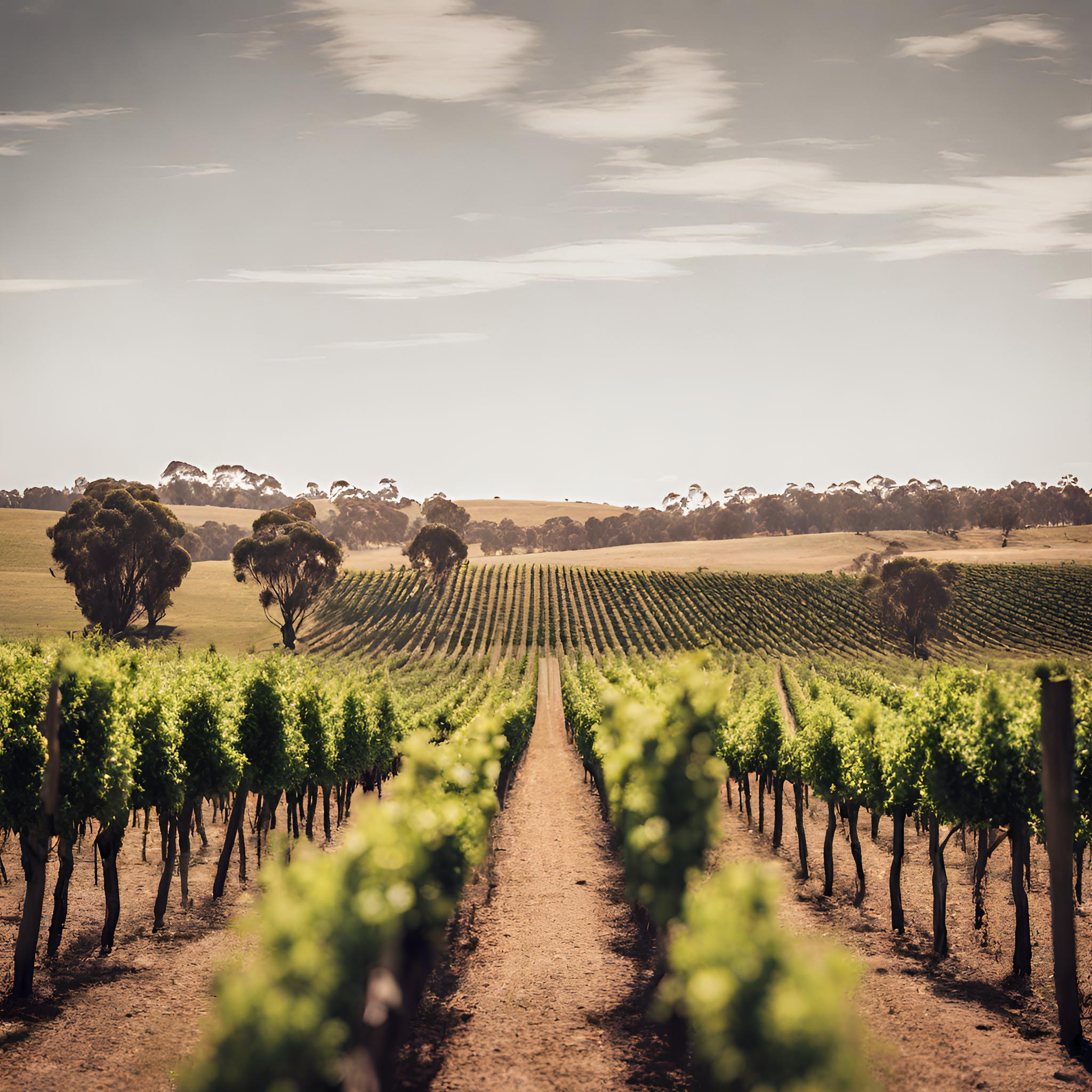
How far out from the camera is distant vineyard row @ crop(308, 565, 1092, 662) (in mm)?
87500

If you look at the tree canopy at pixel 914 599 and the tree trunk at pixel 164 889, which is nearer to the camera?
the tree trunk at pixel 164 889

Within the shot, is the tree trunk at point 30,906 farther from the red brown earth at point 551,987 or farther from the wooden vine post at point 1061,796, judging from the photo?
the wooden vine post at point 1061,796

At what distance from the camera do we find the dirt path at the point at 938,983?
40.1ft

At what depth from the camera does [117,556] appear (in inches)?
2918

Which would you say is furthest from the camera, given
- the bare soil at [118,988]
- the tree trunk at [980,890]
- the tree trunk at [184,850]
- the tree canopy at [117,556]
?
the tree canopy at [117,556]

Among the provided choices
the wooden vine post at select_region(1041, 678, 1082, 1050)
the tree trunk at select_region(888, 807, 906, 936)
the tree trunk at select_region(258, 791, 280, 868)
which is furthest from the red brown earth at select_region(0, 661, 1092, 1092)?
the wooden vine post at select_region(1041, 678, 1082, 1050)

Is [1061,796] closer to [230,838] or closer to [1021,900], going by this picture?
[1021,900]

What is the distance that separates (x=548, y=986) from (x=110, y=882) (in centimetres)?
945

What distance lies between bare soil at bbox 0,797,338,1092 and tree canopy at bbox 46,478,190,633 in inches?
2229

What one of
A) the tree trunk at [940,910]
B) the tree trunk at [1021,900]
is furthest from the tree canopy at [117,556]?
the tree trunk at [1021,900]

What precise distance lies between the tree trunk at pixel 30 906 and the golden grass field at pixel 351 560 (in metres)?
65.1

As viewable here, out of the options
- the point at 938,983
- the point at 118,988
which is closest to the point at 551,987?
the point at 938,983

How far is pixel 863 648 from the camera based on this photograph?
85875 mm

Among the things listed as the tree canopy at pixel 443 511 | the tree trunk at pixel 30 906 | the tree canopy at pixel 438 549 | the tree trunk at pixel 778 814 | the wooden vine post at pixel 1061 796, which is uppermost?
the tree canopy at pixel 443 511
